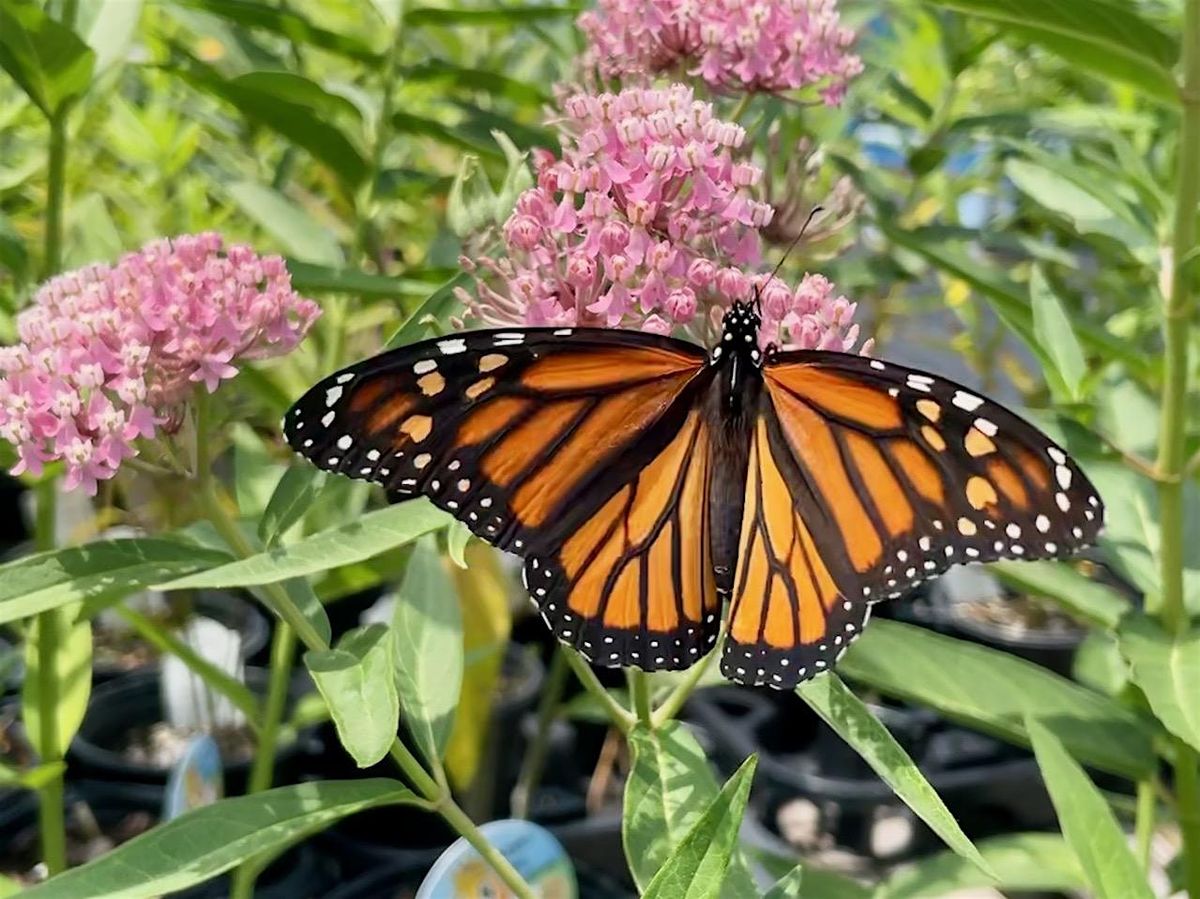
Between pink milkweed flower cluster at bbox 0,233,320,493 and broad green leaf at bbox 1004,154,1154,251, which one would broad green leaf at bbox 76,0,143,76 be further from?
broad green leaf at bbox 1004,154,1154,251

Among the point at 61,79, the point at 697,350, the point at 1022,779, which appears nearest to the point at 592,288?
the point at 697,350

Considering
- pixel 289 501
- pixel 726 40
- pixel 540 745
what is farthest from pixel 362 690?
pixel 540 745

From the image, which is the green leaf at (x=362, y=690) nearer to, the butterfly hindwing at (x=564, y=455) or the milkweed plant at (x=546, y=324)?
the milkweed plant at (x=546, y=324)

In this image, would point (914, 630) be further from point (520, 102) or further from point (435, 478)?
point (520, 102)

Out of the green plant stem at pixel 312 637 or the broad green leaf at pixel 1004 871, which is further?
the broad green leaf at pixel 1004 871

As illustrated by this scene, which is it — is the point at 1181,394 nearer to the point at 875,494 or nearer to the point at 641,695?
the point at 875,494

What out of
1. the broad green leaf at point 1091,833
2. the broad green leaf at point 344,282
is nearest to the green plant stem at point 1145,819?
the broad green leaf at point 1091,833

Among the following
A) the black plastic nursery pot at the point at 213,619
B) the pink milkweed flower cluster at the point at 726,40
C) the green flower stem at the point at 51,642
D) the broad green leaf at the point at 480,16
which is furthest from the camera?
the black plastic nursery pot at the point at 213,619
